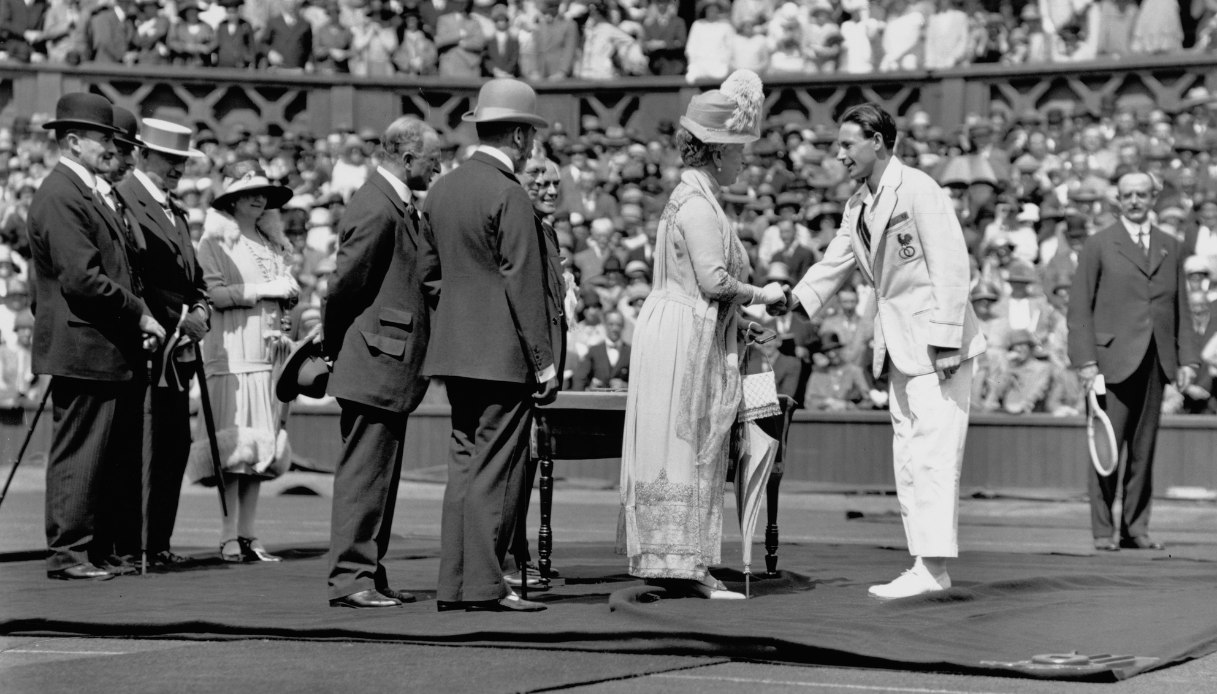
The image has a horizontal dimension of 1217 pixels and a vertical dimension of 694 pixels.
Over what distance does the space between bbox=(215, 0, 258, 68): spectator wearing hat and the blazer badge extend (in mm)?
19400

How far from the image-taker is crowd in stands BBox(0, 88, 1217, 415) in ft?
59.7

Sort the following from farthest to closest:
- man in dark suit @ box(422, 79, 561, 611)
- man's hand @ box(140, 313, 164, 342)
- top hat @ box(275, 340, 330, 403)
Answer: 1. man's hand @ box(140, 313, 164, 342)
2. top hat @ box(275, 340, 330, 403)
3. man in dark suit @ box(422, 79, 561, 611)

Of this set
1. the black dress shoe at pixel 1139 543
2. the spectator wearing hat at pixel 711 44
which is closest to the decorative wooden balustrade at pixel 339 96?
the spectator wearing hat at pixel 711 44

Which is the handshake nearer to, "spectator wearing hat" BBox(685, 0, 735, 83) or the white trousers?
the white trousers

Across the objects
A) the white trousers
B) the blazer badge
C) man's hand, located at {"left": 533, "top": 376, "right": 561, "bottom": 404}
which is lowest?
the white trousers

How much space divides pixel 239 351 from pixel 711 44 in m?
14.6

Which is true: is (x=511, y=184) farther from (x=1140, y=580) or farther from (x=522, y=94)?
(x=1140, y=580)

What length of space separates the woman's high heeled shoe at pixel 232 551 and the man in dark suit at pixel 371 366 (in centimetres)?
252

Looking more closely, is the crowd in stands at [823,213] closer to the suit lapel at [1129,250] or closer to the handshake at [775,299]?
the suit lapel at [1129,250]

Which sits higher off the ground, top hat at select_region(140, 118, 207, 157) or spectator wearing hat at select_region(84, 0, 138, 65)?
spectator wearing hat at select_region(84, 0, 138, 65)

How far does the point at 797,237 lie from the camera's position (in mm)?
21109

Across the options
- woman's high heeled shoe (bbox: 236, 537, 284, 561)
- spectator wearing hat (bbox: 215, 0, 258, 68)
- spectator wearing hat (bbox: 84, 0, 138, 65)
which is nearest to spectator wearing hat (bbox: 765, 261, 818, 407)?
woman's high heeled shoe (bbox: 236, 537, 284, 561)

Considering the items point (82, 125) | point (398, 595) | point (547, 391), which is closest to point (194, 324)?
point (82, 125)

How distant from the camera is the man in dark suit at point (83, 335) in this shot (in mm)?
9992
